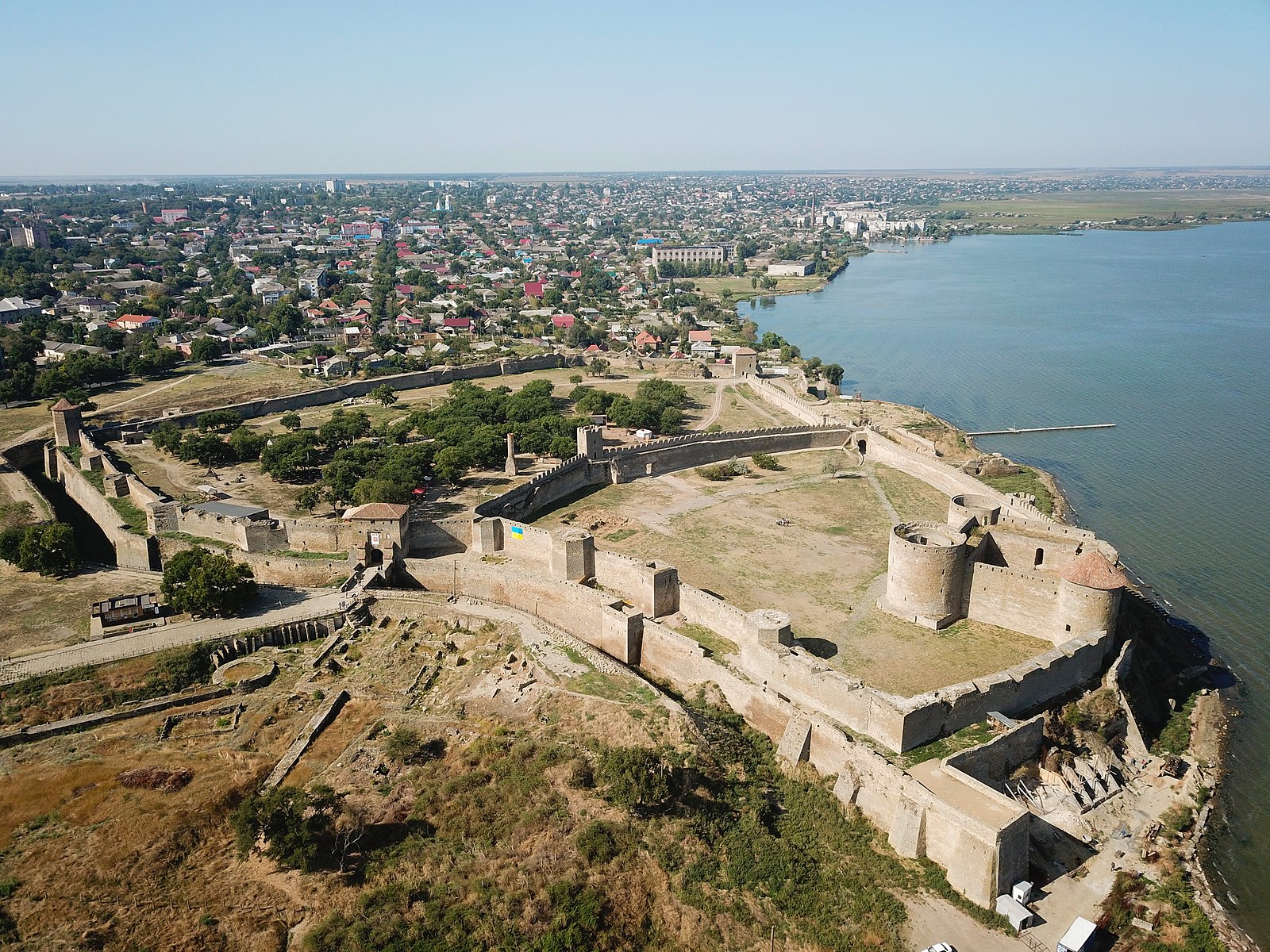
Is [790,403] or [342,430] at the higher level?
[342,430]

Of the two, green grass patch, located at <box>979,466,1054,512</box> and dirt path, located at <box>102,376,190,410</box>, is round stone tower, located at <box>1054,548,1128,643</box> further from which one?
dirt path, located at <box>102,376,190,410</box>

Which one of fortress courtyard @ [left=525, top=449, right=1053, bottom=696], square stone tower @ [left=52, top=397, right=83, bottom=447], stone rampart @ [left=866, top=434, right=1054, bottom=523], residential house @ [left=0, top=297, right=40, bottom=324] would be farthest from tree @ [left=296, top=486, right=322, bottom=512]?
residential house @ [left=0, top=297, right=40, bottom=324]

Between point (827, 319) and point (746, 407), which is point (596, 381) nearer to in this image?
point (746, 407)

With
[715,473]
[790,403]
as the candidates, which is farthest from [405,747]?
[790,403]

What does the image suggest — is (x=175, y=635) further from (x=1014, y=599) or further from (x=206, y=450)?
(x=1014, y=599)

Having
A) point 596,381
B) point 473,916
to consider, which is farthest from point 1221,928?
point 596,381
